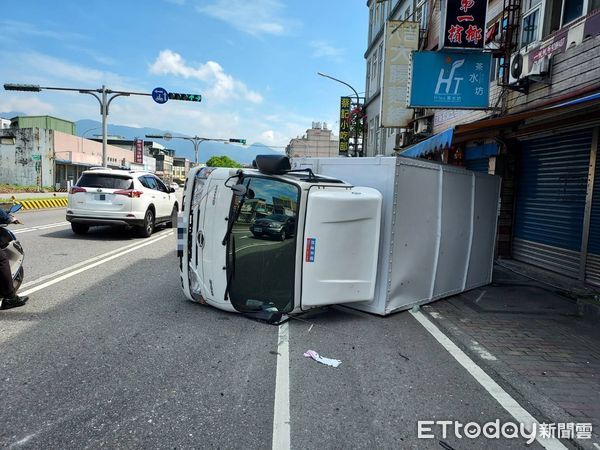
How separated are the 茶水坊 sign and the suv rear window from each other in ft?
23.8

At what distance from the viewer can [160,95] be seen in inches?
912

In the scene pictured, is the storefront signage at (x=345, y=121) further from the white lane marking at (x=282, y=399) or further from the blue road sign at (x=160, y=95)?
the white lane marking at (x=282, y=399)

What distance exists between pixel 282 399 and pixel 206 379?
69 cm

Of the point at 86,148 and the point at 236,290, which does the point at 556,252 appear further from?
the point at 86,148

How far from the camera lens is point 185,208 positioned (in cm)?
543

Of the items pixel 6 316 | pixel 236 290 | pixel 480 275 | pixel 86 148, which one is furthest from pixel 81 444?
pixel 86 148

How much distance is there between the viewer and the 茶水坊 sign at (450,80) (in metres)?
8.84

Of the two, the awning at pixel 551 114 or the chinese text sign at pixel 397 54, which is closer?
the awning at pixel 551 114

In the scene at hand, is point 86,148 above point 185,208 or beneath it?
above

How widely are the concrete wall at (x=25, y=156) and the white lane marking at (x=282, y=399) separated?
39.8 m

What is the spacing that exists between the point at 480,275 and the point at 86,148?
45.4m

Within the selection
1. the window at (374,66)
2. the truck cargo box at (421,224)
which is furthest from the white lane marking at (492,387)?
the window at (374,66)

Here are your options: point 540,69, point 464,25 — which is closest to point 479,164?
point 540,69

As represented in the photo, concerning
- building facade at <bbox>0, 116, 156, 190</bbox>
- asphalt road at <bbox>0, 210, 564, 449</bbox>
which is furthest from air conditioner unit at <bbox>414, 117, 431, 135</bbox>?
building facade at <bbox>0, 116, 156, 190</bbox>
